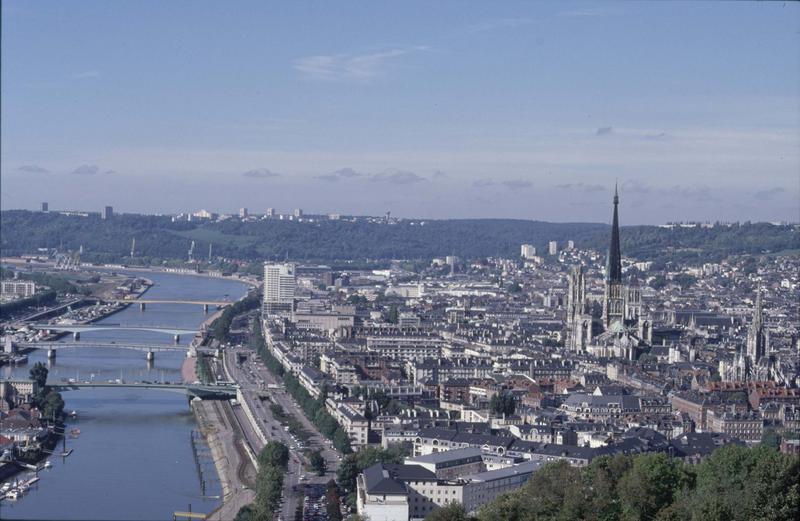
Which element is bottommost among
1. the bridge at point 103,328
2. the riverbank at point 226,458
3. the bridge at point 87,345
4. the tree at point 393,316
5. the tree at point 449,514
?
the riverbank at point 226,458

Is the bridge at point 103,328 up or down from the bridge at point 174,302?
down

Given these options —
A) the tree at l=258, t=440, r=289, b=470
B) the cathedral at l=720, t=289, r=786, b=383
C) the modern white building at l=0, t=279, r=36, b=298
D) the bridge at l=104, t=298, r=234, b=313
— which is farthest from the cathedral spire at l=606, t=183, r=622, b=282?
the modern white building at l=0, t=279, r=36, b=298

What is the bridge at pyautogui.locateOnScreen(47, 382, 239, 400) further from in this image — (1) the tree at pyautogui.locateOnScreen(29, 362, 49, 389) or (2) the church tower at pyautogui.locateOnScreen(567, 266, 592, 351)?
(2) the church tower at pyautogui.locateOnScreen(567, 266, 592, 351)

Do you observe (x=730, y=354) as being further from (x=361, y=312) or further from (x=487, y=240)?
(x=487, y=240)

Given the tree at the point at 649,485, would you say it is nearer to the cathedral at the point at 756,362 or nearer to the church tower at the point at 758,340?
the cathedral at the point at 756,362

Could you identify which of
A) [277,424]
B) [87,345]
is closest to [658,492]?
[277,424]

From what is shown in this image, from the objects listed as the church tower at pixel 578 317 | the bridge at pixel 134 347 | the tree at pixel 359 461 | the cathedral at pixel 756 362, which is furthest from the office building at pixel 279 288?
the tree at pixel 359 461
